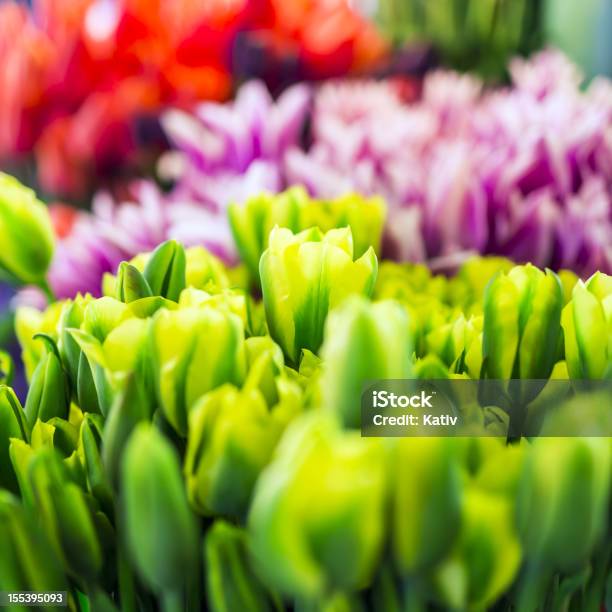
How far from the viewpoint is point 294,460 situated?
0.15m

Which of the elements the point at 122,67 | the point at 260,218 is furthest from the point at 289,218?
the point at 122,67

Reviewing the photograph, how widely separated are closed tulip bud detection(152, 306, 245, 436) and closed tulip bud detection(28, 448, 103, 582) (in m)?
Result: 0.03

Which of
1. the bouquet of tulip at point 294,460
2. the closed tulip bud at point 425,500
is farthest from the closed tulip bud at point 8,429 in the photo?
the closed tulip bud at point 425,500

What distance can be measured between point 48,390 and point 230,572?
0.08 m

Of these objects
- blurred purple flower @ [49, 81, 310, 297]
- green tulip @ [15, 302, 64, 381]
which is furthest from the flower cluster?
green tulip @ [15, 302, 64, 381]

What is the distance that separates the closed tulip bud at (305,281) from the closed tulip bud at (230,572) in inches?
2.3

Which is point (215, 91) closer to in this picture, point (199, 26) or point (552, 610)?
point (199, 26)

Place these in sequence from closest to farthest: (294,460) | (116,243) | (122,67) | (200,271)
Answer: (294,460)
(200,271)
(116,243)
(122,67)

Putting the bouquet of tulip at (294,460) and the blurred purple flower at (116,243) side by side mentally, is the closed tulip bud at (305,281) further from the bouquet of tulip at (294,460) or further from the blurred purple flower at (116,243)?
the blurred purple flower at (116,243)

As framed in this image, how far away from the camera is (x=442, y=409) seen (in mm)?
192

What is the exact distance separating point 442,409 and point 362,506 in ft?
0.14

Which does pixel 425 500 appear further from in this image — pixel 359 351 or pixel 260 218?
pixel 260 218

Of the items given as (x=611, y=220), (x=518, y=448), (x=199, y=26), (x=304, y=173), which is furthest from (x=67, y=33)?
(x=518, y=448)

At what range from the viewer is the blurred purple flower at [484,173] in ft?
1.23
